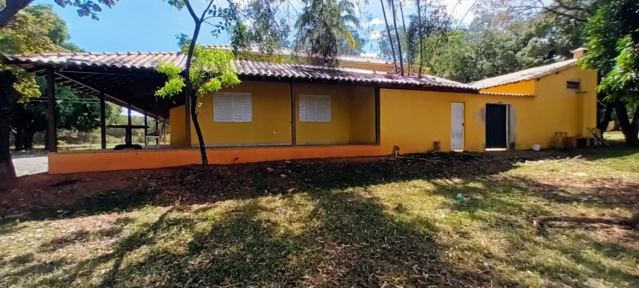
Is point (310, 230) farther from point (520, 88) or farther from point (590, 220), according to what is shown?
point (520, 88)

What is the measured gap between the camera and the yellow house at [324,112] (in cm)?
811

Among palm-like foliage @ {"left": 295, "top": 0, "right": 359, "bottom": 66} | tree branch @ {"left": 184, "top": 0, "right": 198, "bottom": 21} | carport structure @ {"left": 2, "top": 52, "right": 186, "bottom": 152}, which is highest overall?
palm-like foliage @ {"left": 295, "top": 0, "right": 359, "bottom": 66}

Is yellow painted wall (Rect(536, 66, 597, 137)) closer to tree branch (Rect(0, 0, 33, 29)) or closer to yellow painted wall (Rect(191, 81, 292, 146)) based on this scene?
yellow painted wall (Rect(191, 81, 292, 146))

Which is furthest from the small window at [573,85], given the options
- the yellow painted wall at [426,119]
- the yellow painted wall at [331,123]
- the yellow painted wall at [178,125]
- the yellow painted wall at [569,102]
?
the yellow painted wall at [178,125]

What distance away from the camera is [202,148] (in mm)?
7781

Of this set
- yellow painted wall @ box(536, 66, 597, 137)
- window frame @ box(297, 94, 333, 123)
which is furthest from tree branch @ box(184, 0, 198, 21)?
yellow painted wall @ box(536, 66, 597, 137)

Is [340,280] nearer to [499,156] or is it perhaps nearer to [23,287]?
[23,287]

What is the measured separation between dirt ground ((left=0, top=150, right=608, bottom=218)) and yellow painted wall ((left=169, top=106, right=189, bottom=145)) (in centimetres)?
509

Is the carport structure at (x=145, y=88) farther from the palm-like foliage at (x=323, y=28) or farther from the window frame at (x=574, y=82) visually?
the window frame at (x=574, y=82)

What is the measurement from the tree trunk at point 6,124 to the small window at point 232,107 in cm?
480

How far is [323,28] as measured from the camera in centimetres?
1334

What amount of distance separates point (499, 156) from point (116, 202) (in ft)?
37.6

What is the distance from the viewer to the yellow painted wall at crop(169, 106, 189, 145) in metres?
12.7

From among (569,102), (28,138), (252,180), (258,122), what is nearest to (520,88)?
(569,102)
